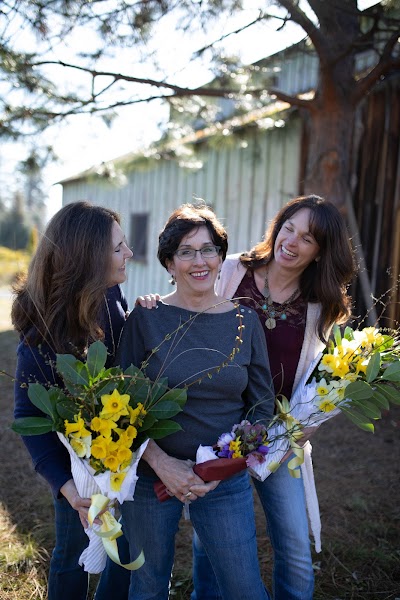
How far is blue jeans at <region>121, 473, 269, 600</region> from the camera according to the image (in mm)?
2145

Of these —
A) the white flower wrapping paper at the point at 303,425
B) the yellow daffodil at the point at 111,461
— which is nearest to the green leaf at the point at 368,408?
the white flower wrapping paper at the point at 303,425

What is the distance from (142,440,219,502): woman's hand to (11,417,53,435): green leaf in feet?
1.28

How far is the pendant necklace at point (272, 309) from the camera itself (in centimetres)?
273

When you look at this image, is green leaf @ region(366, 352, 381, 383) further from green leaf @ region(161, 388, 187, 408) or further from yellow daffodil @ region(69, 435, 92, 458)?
yellow daffodil @ region(69, 435, 92, 458)

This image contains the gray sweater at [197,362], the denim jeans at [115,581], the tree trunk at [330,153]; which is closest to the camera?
the gray sweater at [197,362]

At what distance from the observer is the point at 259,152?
8094mm

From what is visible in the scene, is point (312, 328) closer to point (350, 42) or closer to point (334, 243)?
point (334, 243)

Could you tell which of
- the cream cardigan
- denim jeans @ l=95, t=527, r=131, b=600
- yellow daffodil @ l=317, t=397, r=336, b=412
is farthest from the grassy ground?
yellow daffodil @ l=317, t=397, r=336, b=412

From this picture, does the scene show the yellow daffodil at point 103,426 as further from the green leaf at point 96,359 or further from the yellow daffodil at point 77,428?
the green leaf at point 96,359

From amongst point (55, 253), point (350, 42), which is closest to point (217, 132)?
point (350, 42)

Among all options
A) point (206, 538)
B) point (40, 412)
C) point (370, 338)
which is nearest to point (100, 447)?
point (40, 412)

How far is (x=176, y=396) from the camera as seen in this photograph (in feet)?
6.71

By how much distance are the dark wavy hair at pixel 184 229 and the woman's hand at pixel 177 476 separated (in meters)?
0.76

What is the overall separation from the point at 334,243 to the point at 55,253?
1.29m
